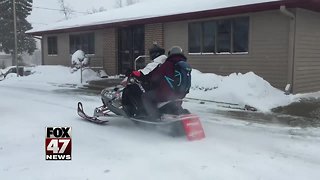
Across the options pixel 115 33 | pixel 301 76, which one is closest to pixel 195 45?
pixel 301 76

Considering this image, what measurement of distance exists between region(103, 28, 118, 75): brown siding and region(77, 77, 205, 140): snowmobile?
11130mm

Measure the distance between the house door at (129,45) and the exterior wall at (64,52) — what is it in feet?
4.34

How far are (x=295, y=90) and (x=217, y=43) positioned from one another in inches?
134

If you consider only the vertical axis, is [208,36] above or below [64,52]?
above

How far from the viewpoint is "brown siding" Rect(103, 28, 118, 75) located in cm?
1866

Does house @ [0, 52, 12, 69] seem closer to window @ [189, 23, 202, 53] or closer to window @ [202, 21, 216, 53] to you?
window @ [189, 23, 202, 53]

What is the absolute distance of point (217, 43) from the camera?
13.8m

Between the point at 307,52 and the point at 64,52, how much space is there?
14.3 m

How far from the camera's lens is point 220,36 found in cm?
1362

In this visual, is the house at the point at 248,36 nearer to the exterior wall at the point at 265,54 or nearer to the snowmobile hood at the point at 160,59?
the exterior wall at the point at 265,54

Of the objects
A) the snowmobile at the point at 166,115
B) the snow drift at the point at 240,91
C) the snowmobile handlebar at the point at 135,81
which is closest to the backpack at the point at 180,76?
the snowmobile at the point at 166,115

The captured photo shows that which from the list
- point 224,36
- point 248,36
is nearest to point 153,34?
point 224,36

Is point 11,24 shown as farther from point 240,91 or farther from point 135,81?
point 135,81

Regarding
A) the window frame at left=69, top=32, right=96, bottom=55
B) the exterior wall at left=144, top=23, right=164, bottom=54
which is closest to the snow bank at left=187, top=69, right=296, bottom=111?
the exterior wall at left=144, top=23, right=164, bottom=54
